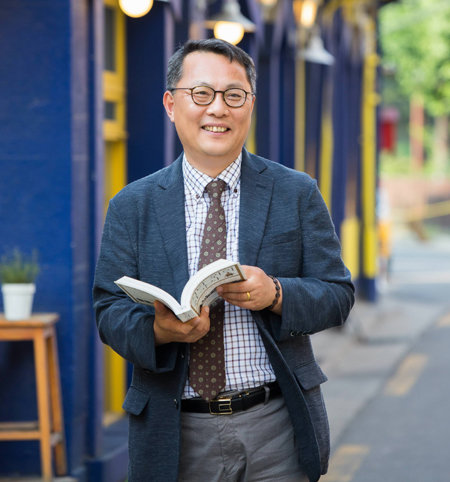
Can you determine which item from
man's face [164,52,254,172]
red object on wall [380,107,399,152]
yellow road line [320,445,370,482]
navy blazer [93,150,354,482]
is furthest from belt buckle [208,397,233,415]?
red object on wall [380,107,399,152]

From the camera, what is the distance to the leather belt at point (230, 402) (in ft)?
10.6

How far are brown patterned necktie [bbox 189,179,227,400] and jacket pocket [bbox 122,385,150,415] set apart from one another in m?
0.16

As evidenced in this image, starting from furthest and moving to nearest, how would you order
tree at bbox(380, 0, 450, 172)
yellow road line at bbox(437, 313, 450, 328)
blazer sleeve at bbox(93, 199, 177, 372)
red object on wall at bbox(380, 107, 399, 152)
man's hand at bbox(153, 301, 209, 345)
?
tree at bbox(380, 0, 450, 172), red object on wall at bbox(380, 107, 399, 152), yellow road line at bbox(437, 313, 450, 328), blazer sleeve at bbox(93, 199, 177, 372), man's hand at bbox(153, 301, 209, 345)

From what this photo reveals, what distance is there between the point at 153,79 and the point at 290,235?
4390 millimetres

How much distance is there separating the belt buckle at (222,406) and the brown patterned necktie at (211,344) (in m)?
0.03

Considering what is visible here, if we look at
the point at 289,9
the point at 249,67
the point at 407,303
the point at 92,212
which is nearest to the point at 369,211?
the point at 407,303

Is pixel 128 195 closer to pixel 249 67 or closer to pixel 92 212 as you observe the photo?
pixel 249 67

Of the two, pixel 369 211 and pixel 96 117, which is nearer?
pixel 96 117

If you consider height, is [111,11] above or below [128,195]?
above

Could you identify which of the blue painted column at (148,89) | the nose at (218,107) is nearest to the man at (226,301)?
the nose at (218,107)

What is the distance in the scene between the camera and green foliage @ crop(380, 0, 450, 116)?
145 feet

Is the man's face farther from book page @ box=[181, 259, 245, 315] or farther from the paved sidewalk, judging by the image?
the paved sidewalk

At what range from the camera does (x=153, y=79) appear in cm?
745

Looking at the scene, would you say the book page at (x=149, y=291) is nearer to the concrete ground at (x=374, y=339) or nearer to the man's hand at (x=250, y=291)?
the man's hand at (x=250, y=291)
